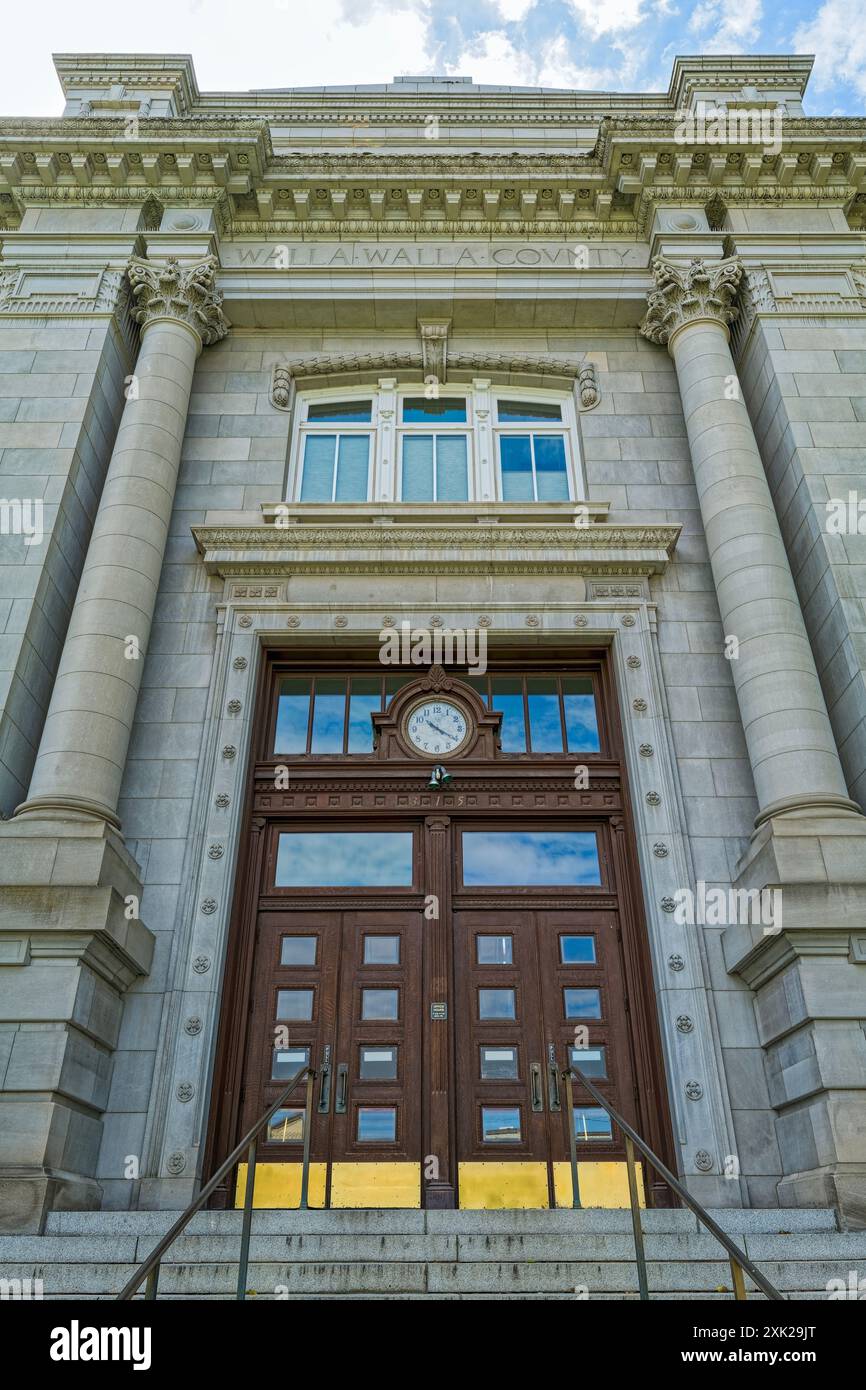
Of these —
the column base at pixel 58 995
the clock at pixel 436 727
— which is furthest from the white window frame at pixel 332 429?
the column base at pixel 58 995

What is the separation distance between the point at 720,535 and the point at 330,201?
8.11 meters

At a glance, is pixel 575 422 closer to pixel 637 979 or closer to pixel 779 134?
pixel 779 134

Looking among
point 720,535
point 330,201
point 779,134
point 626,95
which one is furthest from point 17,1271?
point 626,95

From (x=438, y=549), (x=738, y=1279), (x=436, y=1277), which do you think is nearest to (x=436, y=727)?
(x=438, y=549)

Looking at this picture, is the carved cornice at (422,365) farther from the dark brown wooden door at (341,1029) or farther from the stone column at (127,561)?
the dark brown wooden door at (341,1029)

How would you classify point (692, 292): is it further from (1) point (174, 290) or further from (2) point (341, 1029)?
(2) point (341, 1029)

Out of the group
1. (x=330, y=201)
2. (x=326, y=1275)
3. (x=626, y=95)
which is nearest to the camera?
(x=326, y=1275)

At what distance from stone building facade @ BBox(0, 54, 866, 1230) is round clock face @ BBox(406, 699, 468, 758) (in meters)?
0.09

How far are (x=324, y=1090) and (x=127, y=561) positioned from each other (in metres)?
6.31

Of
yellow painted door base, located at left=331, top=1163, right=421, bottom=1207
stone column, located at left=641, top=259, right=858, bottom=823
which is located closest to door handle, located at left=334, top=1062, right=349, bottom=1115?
yellow painted door base, located at left=331, top=1163, right=421, bottom=1207

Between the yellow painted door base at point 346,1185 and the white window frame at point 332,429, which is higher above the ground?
the white window frame at point 332,429

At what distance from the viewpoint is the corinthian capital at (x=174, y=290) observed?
14.4 m

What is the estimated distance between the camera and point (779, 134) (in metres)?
15.2

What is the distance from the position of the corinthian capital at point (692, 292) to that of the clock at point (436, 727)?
6.44 metres
